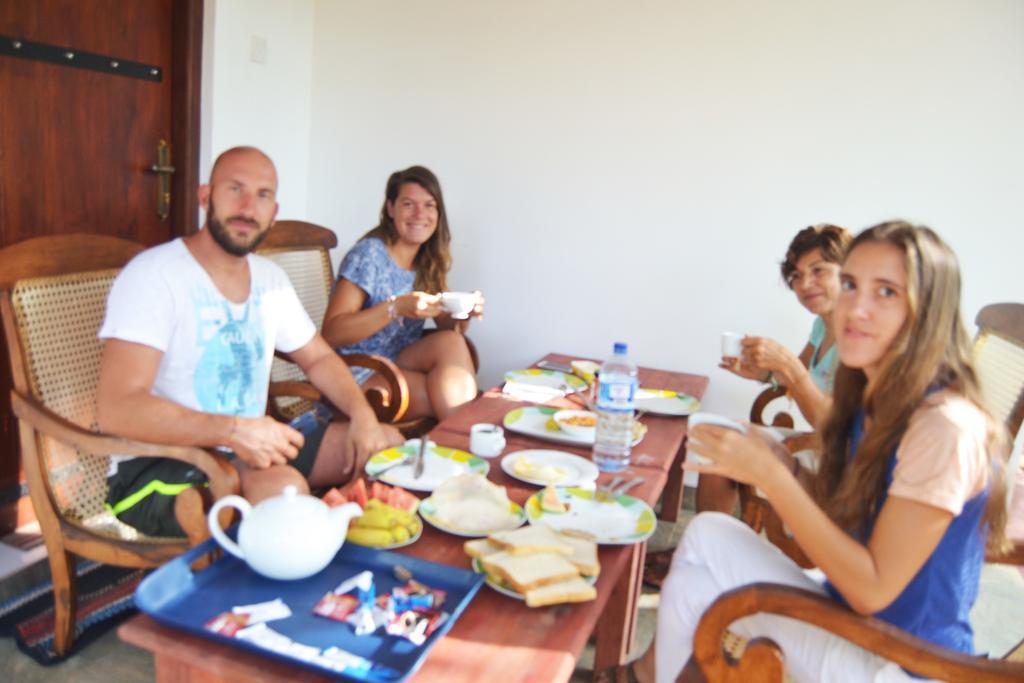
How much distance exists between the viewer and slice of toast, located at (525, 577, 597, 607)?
3.76 feet

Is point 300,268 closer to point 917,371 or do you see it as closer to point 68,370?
point 68,370

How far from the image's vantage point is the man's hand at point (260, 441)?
166 cm

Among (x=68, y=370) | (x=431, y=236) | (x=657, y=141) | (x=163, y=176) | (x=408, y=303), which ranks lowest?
(x=68, y=370)

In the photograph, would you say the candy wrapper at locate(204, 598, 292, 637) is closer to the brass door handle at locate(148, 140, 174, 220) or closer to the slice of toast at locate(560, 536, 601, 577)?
the slice of toast at locate(560, 536, 601, 577)

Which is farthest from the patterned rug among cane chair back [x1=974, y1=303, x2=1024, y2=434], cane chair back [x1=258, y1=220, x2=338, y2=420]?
cane chair back [x1=974, y1=303, x2=1024, y2=434]

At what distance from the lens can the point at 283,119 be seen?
328 centimetres

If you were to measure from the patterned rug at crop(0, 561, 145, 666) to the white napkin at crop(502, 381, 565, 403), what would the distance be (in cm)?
119

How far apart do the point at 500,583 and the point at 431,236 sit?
1.84m

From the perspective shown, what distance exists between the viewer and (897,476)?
1.17 meters

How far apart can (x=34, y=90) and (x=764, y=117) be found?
2.45m

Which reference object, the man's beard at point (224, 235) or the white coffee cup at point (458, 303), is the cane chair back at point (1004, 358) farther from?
the man's beard at point (224, 235)

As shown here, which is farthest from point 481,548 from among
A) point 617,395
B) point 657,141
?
point 657,141

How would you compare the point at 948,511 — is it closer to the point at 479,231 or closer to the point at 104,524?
the point at 104,524

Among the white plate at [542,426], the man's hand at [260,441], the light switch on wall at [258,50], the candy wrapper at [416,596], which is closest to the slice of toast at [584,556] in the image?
the candy wrapper at [416,596]
